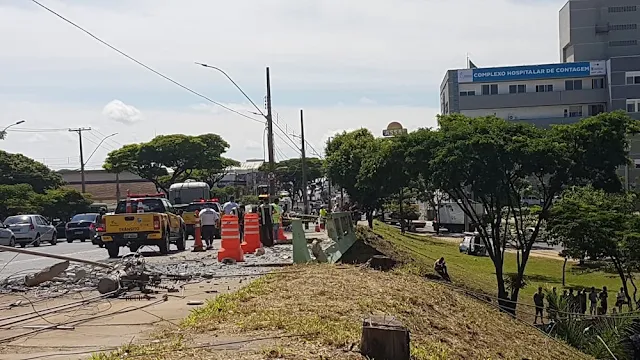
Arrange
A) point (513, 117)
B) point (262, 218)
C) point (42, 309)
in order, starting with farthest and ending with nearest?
point (513, 117) → point (262, 218) → point (42, 309)

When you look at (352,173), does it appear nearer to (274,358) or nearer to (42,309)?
(42,309)

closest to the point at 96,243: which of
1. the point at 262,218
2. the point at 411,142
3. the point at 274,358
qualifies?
the point at 262,218

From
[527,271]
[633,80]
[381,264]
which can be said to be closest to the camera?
[381,264]

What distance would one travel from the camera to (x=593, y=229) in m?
31.2

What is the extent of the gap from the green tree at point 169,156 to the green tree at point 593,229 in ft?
135

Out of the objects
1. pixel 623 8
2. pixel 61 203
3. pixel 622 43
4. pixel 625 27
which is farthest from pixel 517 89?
pixel 61 203

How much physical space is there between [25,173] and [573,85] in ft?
165

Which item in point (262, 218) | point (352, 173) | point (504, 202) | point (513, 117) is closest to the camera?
point (262, 218)

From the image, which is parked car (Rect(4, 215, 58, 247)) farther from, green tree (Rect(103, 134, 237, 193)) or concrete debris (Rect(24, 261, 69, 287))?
green tree (Rect(103, 134, 237, 193))

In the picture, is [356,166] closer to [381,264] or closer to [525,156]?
[525,156]

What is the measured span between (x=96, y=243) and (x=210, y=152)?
129ft

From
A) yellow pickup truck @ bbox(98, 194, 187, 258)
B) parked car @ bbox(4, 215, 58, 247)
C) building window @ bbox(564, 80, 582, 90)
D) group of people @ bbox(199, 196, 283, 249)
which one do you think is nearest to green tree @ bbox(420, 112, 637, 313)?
group of people @ bbox(199, 196, 283, 249)

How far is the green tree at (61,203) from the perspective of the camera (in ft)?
200

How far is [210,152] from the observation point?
7100 centimetres
